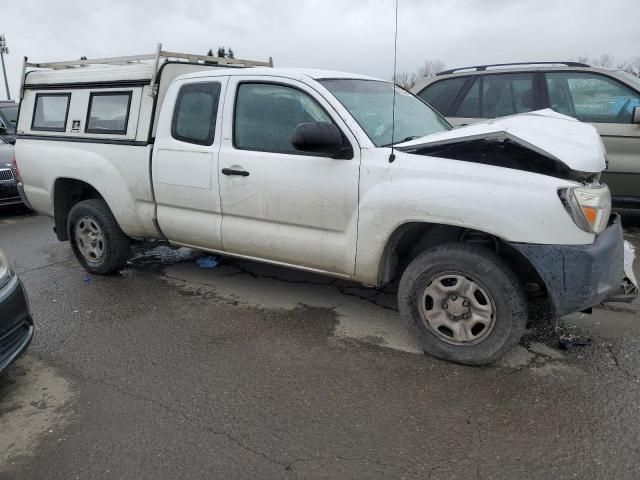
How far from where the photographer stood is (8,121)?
987cm

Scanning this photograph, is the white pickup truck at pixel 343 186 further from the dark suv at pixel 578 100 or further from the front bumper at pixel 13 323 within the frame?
the dark suv at pixel 578 100

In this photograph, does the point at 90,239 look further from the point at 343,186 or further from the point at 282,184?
the point at 343,186

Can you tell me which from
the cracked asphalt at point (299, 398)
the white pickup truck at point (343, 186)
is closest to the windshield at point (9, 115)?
the white pickup truck at point (343, 186)

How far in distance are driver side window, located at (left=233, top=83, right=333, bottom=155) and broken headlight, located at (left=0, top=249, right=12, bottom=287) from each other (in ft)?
5.79

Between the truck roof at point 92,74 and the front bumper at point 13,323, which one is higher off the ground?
the truck roof at point 92,74

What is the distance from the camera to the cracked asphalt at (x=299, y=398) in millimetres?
2506

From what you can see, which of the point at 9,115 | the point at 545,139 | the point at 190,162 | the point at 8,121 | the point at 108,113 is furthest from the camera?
the point at 9,115

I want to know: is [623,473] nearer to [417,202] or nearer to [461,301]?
[461,301]

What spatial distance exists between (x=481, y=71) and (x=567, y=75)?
0.98 metres

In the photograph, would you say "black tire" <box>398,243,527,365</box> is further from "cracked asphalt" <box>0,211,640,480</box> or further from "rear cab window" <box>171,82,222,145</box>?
"rear cab window" <box>171,82,222,145</box>

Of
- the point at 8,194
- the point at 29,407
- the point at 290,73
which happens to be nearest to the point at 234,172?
the point at 290,73

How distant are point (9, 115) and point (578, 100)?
9858 millimetres

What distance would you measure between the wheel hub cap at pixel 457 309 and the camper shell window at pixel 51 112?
13.3 ft

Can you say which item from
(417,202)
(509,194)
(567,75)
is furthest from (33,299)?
(567,75)
